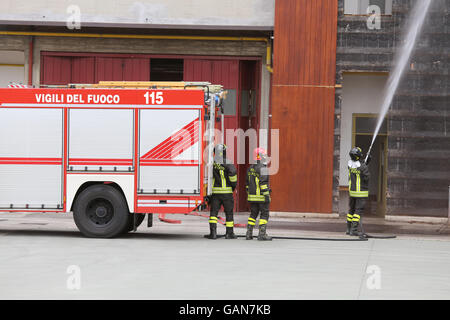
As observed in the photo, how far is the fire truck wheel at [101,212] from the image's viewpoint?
1471cm

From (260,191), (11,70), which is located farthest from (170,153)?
(11,70)

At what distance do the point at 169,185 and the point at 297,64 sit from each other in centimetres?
682

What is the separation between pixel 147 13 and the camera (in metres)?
20.5

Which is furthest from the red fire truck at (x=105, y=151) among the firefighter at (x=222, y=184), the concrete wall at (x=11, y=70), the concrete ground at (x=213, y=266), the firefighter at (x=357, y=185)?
the concrete wall at (x=11, y=70)

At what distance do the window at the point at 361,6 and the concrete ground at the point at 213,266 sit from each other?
6.22m

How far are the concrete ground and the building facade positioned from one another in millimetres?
2976

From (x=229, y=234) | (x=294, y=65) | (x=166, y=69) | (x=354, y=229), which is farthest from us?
(x=166, y=69)

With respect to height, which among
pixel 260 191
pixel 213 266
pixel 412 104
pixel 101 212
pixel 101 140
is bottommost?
pixel 213 266

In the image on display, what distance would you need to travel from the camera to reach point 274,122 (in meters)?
20.2

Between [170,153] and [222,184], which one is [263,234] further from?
[170,153]

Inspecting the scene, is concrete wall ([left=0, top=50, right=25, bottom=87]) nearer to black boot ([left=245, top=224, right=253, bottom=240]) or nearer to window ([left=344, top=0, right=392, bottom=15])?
window ([left=344, top=0, right=392, bottom=15])

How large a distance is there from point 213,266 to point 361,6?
11.3 meters

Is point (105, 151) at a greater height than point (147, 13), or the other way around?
point (147, 13)

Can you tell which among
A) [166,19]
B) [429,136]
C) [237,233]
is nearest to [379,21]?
[429,136]
